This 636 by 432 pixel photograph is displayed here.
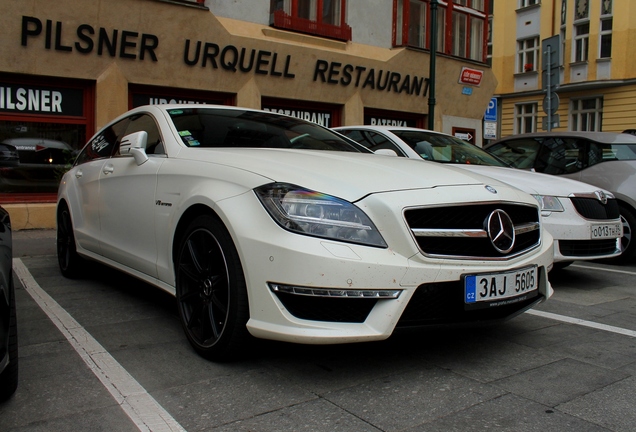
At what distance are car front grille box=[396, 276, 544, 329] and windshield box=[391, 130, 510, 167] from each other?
3697 millimetres

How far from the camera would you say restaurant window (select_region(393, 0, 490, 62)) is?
607 inches

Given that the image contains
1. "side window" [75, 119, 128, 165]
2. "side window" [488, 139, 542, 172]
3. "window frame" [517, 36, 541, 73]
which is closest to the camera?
"side window" [75, 119, 128, 165]

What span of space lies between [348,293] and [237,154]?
119cm

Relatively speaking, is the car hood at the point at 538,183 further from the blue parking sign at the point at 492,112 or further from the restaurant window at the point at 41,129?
the blue parking sign at the point at 492,112

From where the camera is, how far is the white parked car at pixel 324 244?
9.34 ft

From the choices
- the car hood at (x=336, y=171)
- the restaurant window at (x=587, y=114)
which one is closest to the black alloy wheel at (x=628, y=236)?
the car hood at (x=336, y=171)

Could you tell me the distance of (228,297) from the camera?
3.07m

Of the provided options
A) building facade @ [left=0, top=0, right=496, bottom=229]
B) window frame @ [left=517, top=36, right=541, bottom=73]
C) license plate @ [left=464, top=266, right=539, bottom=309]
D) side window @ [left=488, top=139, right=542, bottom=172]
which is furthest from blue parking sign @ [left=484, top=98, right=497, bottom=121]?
window frame @ [left=517, top=36, right=541, bottom=73]

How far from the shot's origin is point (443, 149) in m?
6.90

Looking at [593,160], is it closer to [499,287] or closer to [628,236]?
[628,236]

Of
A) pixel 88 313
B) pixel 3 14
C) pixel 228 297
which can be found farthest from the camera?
pixel 3 14

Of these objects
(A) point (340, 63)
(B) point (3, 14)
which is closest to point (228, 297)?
(B) point (3, 14)

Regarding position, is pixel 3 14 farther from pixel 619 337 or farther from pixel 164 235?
pixel 619 337

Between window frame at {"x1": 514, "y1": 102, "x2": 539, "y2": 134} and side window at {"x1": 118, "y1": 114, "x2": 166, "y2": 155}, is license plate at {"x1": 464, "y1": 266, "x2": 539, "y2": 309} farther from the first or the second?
window frame at {"x1": 514, "y1": 102, "x2": 539, "y2": 134}
